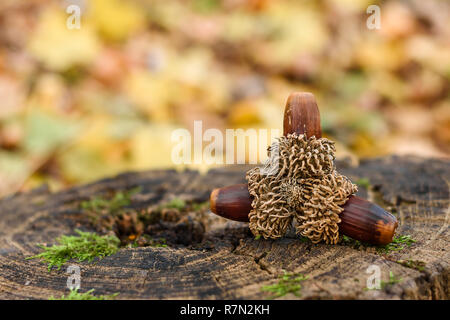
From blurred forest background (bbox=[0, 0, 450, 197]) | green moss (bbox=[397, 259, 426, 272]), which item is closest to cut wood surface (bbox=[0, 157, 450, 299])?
green moss (bbox=[397, 259, 426, 272])

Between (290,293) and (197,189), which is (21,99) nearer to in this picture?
(197,189)

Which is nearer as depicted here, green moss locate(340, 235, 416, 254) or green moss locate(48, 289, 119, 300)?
green moss locate(48, 289, 119, 300)

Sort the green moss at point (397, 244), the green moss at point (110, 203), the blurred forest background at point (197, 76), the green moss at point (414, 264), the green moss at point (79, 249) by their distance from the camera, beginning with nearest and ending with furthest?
the green moss at point (414, 264), the green moss at point (397, 244), the green moss at point (79, 249), the green moss at point (110, 203), the blurred forest background at point (197, 76)

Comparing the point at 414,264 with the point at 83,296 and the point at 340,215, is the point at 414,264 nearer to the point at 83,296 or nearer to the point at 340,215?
the point at 340,215

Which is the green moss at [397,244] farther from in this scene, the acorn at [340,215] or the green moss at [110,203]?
the green moss at [110,203]

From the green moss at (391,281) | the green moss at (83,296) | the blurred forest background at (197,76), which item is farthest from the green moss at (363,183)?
the blurred forest background at (197,76)

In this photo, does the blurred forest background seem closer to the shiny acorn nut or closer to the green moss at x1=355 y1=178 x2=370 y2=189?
the green moss at x1=355 y1=178 x2=370 y2=189
